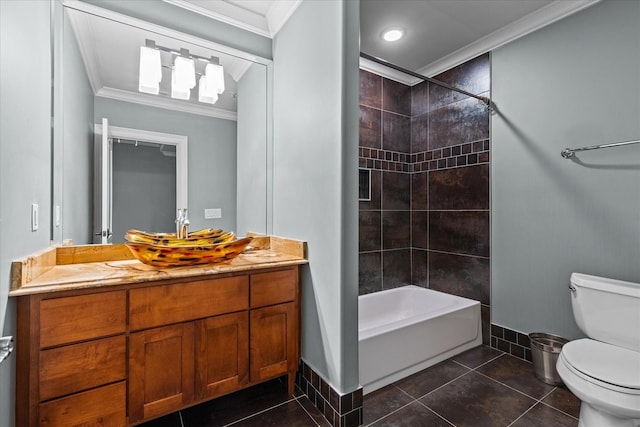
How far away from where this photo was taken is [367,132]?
2812mm

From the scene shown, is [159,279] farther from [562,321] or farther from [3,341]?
[562,321]

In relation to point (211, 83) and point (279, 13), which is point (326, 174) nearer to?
point (211, 83)

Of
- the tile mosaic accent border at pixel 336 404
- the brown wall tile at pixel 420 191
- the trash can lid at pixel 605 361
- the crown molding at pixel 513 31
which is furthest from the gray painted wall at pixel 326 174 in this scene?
the brown wall tile at pixel 420 191

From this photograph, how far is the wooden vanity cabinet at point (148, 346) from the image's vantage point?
116 centimetres

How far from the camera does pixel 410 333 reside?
6.70 feet

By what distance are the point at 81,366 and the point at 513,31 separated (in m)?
3.33

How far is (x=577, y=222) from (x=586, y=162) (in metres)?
0.40

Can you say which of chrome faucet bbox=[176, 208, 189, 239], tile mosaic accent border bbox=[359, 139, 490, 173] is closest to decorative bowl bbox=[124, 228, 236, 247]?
chrome faucet bbox=[176, 208, 189, 239]

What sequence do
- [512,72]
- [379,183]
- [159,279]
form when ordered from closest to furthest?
[159,279]
[512,72]
[379,183]

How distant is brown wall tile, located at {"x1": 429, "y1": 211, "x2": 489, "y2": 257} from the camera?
2.54 m

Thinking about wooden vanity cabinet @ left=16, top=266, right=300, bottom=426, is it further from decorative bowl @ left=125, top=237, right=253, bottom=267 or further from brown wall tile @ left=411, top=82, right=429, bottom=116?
brown wall tile @ left=411, top=82, right=429, bottom=116

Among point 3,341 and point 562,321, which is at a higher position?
point 3,341

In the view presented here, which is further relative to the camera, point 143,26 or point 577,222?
point 577,222

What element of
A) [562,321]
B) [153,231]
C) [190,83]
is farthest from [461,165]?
[153,231]
